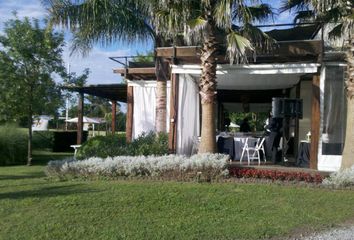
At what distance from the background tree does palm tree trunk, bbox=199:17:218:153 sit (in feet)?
27.1

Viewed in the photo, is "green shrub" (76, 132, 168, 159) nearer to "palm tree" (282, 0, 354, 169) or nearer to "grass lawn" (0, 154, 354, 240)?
"grass lawn" (0, 154, 354, 240)

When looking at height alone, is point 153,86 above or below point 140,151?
above

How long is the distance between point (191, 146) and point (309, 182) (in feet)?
15.0

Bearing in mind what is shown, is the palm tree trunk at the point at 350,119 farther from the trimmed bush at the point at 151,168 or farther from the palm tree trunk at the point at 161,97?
the palm tree trunk at the point at 161,97

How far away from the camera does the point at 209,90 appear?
42.5 ft

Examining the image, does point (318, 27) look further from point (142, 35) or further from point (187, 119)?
point (142, 35)

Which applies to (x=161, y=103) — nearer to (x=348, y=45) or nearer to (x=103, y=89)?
(x=103, y=89)

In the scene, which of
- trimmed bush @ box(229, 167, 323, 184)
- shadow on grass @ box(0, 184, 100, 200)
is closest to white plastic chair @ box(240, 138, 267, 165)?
trimmed bush @ box(229, 167, 323, 184)

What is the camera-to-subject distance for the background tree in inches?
745

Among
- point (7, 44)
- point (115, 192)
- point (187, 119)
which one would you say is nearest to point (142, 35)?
point (187, 119)

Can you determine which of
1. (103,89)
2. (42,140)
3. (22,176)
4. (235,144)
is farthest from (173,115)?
(42,140)

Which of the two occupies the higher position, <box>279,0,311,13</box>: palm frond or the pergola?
<box>279,0,311,13</box>: palm frond

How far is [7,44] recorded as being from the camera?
19.2m

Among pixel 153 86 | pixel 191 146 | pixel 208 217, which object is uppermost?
pixel 153 86
